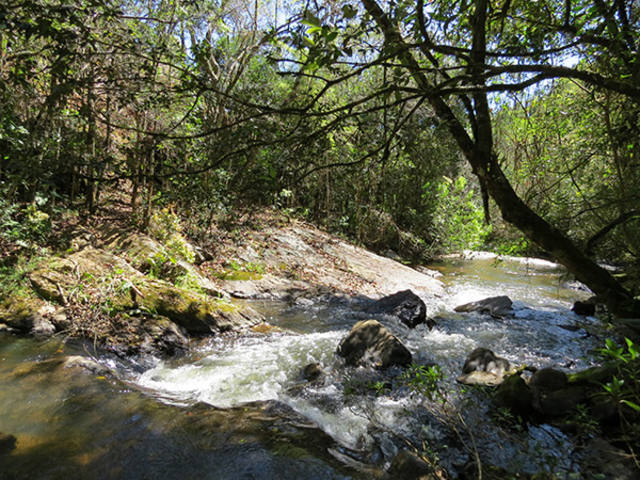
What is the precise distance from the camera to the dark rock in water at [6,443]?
2.91m

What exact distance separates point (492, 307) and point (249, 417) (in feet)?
24.9

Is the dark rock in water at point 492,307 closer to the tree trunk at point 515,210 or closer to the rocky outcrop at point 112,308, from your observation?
the tree trunk at point 515,210

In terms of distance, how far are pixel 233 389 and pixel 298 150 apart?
10.5 feet

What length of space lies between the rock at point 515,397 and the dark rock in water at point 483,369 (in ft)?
1.64

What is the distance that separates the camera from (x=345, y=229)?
1748 centimetres

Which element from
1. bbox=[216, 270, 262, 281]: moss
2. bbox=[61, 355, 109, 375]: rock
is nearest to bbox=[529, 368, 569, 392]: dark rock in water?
bbox=[61, 355, 109, 375]: rock

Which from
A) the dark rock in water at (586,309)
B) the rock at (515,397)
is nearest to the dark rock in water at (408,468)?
the rock at (515,397)

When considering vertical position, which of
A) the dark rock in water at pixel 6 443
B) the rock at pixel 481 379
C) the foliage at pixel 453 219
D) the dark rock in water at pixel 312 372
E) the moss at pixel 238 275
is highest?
the foliage at pixel 453 219

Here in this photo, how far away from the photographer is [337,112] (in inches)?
160

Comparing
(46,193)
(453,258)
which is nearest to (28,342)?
(46,193)

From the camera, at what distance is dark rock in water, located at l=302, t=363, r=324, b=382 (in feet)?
16.5

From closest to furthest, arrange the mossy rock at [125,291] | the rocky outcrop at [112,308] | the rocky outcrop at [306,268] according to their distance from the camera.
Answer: the rocky outcrop at [112,308] → the mossy rock at [125,291] → the rocky outcrop at [306,268]

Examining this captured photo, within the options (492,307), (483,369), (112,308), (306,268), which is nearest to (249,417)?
(112,308)

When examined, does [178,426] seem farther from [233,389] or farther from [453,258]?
[453,258]
